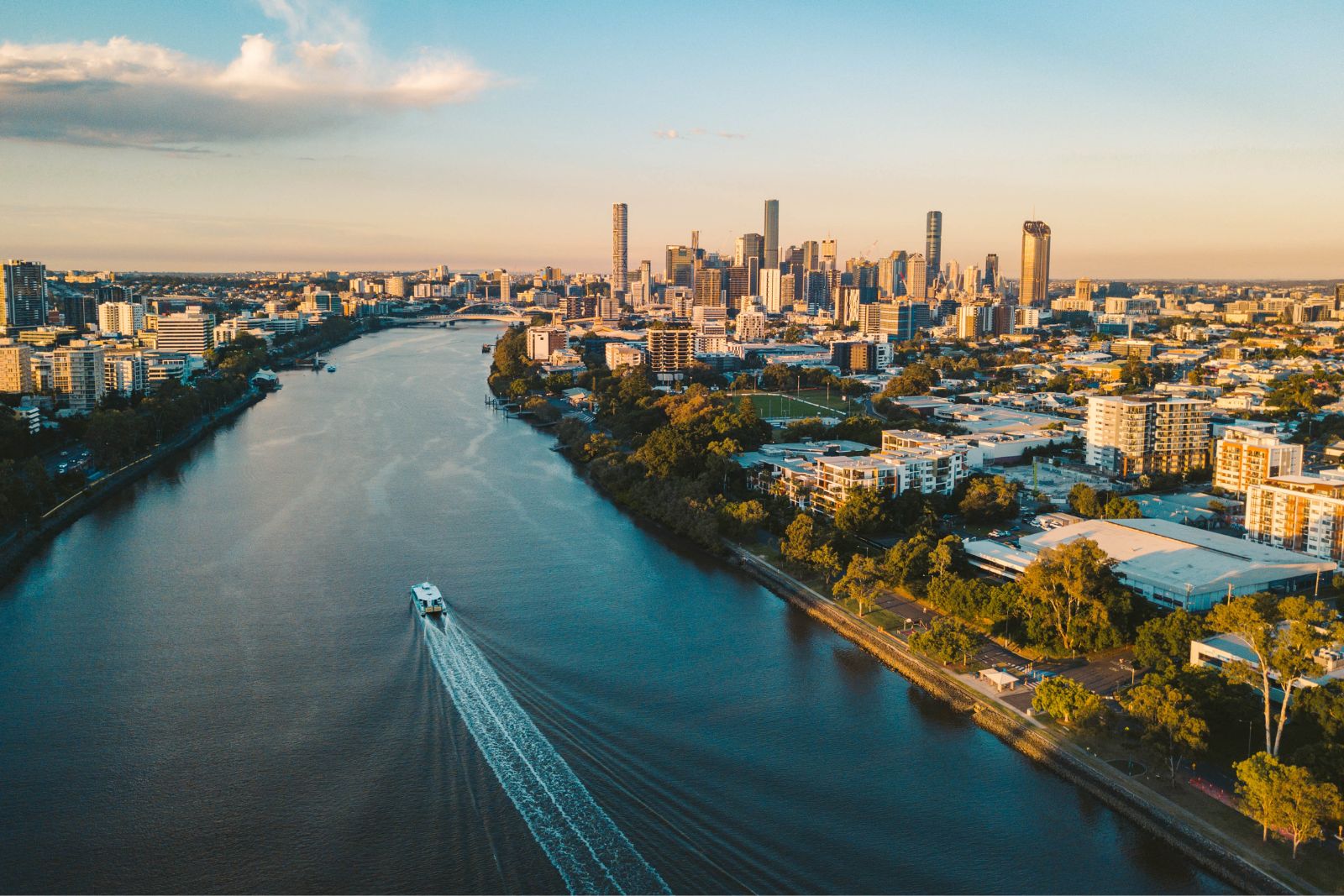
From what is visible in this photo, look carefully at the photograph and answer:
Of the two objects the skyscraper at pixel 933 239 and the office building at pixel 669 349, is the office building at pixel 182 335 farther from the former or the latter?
the skyscraper at pixel 933 239

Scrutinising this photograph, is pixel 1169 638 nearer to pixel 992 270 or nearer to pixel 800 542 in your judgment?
pixel 800 542

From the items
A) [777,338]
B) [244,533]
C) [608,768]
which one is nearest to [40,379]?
[244,533]

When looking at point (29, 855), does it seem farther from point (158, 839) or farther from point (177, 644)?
point (177, 644)

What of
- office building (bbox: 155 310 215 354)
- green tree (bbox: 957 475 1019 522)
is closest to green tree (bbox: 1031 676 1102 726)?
green tree (bbox: 957 475 1019 522)

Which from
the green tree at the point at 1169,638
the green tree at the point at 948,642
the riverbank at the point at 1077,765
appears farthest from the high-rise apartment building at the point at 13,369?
the green tree at the point at 1169,638

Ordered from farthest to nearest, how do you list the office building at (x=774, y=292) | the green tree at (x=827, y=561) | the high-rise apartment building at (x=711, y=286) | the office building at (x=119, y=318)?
the office building at (x=774, y=292) < the high-rise apartment building at (x=711, y=286) < the office building at (x=119, y=318) < the green tree at (x=827, y=561)

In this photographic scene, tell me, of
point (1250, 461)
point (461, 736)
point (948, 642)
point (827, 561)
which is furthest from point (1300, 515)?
point (461, 736)
